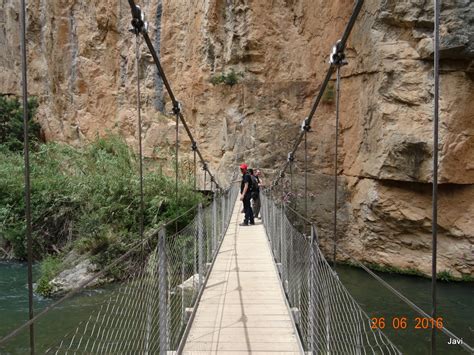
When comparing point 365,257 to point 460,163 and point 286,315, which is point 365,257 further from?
point 286,315

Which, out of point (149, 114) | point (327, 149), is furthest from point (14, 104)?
point (327, 149)

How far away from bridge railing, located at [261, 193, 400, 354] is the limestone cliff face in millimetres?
5930

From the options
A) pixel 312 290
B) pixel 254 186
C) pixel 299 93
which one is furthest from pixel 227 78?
pixel 312 290

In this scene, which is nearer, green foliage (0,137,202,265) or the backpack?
the backpack

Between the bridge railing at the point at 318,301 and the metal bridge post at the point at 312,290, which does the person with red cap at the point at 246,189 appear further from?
the metal bridge post at the point at 312,290

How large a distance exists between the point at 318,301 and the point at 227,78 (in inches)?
416

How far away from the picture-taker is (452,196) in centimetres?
815

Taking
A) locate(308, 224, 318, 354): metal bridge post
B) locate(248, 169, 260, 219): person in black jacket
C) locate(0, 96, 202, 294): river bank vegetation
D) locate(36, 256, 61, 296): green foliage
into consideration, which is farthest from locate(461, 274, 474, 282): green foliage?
locate(36, 256, 61, 296): green foliage

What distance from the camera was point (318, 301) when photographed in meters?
2.12

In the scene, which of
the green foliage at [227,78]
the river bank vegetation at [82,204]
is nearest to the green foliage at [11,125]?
the river bank vegetation at [82,204]

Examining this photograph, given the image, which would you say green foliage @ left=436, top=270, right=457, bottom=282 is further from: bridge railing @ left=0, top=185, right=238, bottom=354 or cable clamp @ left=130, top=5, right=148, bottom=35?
cable clamp @ left=130, top=5, right=148, bottom=35

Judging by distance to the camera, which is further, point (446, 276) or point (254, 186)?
point (446, 276)

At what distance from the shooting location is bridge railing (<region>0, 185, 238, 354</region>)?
1.77 meters

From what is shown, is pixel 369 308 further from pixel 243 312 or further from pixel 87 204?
pixel 87 204
